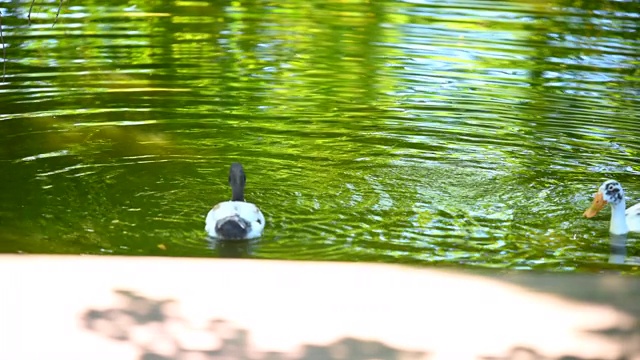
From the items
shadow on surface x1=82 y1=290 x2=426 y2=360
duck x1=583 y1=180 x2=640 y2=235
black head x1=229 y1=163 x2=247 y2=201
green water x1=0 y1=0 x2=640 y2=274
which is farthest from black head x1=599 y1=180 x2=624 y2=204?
shadow on surface x1=82 y1=290 x2=426 y2=360

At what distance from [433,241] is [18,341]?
323 cm

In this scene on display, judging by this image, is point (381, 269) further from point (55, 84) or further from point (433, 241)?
point (55, 84)

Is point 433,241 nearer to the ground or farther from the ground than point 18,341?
farther from the ground

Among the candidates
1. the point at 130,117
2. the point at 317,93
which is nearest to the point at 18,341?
the point at 130,117

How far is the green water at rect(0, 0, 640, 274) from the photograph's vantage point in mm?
7594

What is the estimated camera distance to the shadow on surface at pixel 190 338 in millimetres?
5109

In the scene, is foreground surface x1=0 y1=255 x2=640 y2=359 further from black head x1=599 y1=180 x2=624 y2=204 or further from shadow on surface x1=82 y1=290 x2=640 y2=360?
black head x1=599 y1=180 x2=624 y2=204

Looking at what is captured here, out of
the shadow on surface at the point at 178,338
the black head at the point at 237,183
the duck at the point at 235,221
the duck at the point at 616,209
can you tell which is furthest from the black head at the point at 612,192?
the shadow on surface at the point at 178,338

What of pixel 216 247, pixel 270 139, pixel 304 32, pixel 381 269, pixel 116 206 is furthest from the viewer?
pixel 304 32

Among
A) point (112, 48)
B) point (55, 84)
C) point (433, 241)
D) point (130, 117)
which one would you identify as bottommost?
point (433, 241)

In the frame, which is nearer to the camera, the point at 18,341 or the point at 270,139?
the point at 18,341

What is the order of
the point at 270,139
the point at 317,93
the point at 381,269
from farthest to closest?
the point at 317,93, the point at 270,139, the point at 381,269

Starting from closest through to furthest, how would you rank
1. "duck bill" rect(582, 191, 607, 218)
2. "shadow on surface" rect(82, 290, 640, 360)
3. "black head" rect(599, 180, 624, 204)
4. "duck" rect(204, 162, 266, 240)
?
1. "shadow on surface" rect(82, 290, 640, 360)
2. "duck" rect(204, 162, 266, 240)
3. "black head" rect(599, 180, 624, 204)
4. "duck bill" rect(582, 191, 607, 218)

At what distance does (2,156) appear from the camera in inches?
362
